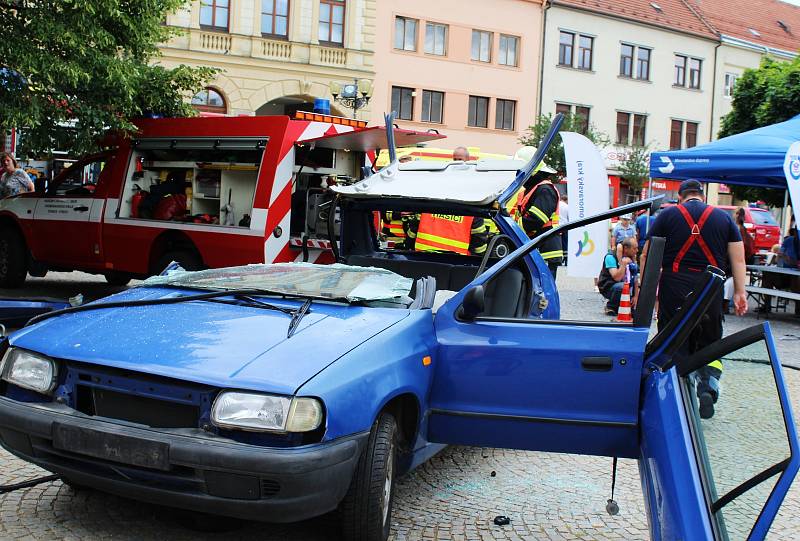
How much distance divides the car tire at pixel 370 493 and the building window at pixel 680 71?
40.3 meters

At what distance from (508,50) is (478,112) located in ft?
9.74

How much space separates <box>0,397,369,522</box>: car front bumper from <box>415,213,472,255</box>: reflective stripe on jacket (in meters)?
3.46

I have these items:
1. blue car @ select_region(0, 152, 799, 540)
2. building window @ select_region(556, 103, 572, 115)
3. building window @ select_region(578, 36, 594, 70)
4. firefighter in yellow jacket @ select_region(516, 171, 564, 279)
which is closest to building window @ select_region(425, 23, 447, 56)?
building window @ select_region(556, 103, 572, 115)

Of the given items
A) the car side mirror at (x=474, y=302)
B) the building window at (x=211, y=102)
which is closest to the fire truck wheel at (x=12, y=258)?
the car side mirror at (x=474, y=302)

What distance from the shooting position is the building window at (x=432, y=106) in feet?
110

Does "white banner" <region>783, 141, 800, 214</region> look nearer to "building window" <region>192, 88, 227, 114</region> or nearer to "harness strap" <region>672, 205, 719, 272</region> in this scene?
"harness strap" <region>672, 205, 719, 272</region>

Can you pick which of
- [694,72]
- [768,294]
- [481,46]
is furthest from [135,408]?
[694,72]

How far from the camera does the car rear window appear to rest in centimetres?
2902

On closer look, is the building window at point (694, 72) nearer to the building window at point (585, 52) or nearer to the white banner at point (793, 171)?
the building window at point (585, 52)

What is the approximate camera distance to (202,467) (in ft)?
9.98

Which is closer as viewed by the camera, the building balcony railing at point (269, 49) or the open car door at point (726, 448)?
the open car door at point (726, 448)

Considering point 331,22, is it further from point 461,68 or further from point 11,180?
point 11,180

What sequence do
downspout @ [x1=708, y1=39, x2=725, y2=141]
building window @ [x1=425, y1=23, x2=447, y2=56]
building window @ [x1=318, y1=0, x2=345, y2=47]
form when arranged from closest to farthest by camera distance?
building window @ [x1=318, y1=0, x2=345, y2=47] → building window @ [x1=425, y1=23, x2=447, y2=56] → downspout @ [x1=708, y1=39, x2=725, y2=141]

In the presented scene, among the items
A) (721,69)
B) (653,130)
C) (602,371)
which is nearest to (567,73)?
(653,130)
